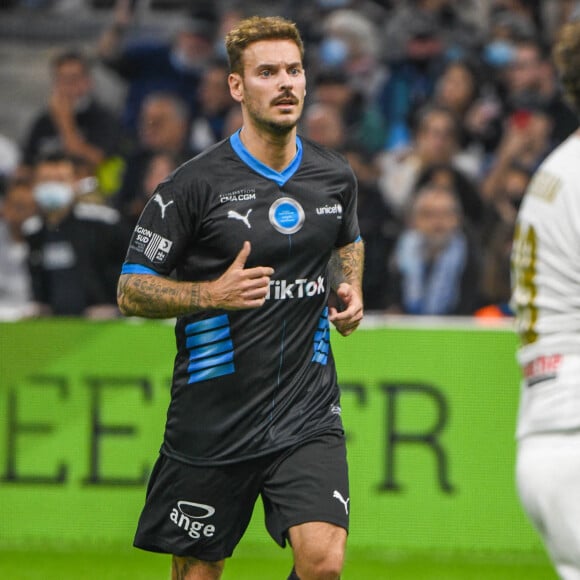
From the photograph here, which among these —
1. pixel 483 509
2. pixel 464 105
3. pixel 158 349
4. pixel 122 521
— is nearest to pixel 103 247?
pixel 158 349

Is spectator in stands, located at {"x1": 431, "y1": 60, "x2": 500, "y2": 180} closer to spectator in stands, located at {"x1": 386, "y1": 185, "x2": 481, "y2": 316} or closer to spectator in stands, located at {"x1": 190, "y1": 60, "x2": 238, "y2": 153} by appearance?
spectator in stands, located at {"x1": 190, "y1": 60, "x2": 238, "y2": 153}

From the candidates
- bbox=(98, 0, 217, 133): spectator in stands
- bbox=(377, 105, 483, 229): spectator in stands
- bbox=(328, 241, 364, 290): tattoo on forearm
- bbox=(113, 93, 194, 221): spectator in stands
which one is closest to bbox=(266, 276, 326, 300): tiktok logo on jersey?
bbox=(328, 241, 364, 290): tattoo on forearm

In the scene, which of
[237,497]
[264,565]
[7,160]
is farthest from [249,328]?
[7,160]

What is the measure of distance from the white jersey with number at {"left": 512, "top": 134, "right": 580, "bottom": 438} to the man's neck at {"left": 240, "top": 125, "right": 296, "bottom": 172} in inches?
65.7

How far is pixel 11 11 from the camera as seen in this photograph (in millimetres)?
13164

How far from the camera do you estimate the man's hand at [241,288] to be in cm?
460

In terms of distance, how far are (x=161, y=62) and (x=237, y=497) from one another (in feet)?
25.1

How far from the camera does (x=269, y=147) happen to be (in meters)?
5.00

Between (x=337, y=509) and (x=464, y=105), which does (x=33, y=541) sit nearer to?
(x=337, y=509)

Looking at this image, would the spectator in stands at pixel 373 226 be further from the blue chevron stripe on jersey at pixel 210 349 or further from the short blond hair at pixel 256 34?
the blue chevron stripe on jersey at pixel 210 349

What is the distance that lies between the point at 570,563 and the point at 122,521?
4829mm

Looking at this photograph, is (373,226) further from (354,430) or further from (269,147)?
(269,147)

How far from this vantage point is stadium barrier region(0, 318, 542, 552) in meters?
7.74

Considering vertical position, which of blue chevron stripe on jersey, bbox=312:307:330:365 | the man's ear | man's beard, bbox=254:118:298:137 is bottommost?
blue chevron stripe on jersey, bbox=312:307:330:365
